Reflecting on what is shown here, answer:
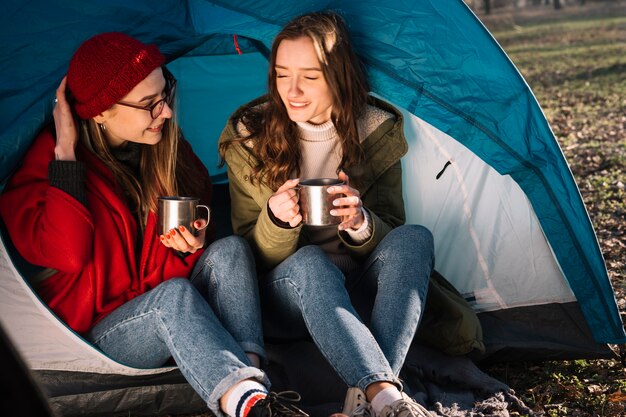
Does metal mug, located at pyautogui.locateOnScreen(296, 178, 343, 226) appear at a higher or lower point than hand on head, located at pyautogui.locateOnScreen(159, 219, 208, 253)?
higher

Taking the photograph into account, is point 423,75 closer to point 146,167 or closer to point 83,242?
point 146,167

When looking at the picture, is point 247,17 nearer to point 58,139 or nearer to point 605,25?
point 58,139

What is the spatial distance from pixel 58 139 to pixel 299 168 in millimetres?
825

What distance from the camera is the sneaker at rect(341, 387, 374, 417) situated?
240 centimetres

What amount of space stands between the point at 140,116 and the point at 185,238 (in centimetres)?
41

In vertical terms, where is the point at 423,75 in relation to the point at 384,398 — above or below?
above

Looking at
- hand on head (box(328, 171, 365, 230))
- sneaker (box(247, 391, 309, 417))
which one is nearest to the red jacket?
hand on head (box(328, 171, 365, 230))

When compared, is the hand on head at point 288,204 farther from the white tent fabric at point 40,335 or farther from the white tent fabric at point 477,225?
the white tent fabric at point 477,225

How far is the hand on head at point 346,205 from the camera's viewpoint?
2.60 meters

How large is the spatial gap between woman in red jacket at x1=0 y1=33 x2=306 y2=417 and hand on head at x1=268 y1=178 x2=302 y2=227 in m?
0.19

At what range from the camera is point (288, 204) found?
105 inches

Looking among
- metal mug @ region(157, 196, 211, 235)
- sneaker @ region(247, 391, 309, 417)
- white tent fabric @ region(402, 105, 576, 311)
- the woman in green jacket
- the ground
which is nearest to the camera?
sneaker @ region(247, 391, 309, 417)

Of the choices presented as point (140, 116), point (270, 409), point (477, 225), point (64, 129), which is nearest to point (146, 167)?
point (140, 116)

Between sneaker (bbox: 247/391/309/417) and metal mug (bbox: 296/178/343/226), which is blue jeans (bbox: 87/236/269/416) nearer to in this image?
sneaker (bbox: 247/391/309/417)
